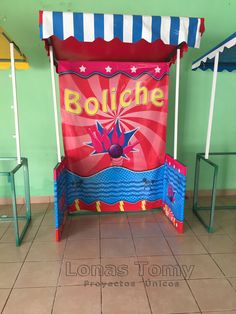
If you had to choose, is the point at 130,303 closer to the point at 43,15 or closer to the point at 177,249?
the point at 177,249

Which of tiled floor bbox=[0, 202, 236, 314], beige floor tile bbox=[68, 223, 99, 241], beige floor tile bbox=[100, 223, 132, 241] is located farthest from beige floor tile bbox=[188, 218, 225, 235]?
beige floor tile bbox=[68, 223, 99, 241]

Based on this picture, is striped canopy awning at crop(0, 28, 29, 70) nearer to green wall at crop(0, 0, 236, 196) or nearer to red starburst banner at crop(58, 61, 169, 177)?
green wall at crop(0, 0, 236, 196)

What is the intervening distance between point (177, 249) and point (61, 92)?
2001 millimetres

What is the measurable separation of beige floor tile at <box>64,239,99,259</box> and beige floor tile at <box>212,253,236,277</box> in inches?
41.9

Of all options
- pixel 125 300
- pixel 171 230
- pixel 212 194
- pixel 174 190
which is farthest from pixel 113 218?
pixel 125 300

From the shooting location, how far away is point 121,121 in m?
3.01

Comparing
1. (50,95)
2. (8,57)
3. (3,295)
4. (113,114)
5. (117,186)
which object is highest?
(8,57)

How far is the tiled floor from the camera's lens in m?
1.79

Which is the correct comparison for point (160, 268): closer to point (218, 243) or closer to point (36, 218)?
point (218, 243)

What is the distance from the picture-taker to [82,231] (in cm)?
278

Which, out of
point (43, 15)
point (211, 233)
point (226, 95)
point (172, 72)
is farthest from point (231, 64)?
point (43, 15)

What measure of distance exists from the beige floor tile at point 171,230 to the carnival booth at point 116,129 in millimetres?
68

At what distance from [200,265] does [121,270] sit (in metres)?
0.67

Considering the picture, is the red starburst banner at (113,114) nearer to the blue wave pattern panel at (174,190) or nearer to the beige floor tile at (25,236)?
the blue wave pattern panel at (174,190)
